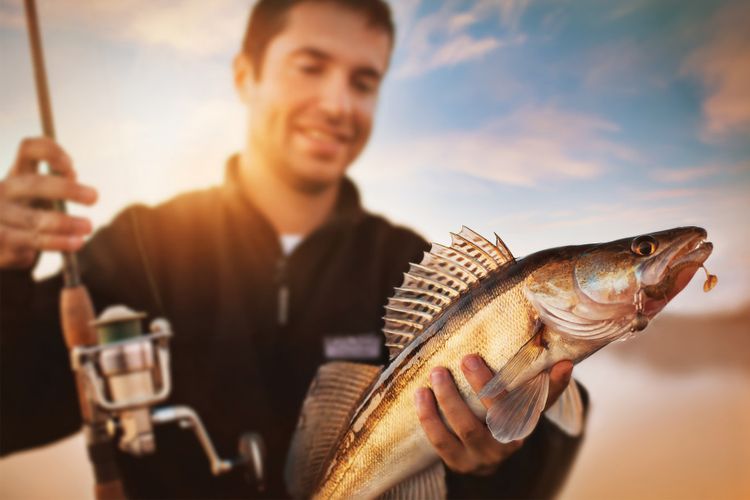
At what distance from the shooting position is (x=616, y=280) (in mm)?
683

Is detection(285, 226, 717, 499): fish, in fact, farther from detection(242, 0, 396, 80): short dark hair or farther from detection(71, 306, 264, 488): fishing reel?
detection(242, 0, 396, 80): short dark hair

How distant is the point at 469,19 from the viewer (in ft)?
4.18

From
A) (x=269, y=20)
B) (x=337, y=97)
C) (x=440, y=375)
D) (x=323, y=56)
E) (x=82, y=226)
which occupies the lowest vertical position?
(x=440, y=375)

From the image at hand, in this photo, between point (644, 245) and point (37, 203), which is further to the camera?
point (37, 203)

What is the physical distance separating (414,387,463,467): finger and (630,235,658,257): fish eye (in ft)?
1.27

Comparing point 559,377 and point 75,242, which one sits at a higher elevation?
point 75,242

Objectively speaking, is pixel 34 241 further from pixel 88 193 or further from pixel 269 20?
pixel 269 20

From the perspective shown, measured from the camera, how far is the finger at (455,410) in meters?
0.78

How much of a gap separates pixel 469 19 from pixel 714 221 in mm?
808

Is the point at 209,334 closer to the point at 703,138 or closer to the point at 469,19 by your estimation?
the point at 469,19

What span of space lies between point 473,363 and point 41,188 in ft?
4.07

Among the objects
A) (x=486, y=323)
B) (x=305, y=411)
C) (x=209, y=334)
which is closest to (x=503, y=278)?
(x=486, y=323)

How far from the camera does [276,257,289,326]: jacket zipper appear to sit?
142cm

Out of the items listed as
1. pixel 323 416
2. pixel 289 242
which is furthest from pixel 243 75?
pixel 323 416
